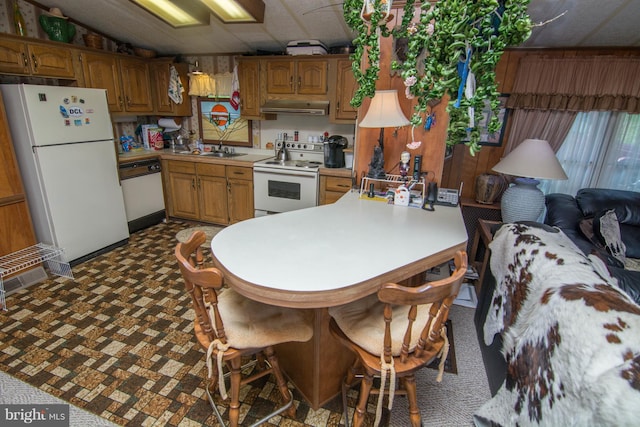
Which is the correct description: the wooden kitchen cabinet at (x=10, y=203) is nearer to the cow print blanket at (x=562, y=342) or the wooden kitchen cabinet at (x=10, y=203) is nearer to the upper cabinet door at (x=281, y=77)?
the upper cabinet door at (x=281, y=77)

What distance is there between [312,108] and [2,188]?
2.92 m

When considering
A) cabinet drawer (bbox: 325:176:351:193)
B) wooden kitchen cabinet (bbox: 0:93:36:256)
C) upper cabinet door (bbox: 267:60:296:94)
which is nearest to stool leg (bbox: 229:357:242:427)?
cabinet drawer (bbox: 325:176:351:193)

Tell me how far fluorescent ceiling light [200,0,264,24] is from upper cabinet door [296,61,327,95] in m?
0.78

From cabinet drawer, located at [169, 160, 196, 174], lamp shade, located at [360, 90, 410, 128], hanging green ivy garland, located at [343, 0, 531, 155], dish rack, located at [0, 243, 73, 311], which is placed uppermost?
hanging green ivy garland, located at [343, 0, 531, 155]

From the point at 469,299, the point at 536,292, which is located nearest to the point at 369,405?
the point at 536,292

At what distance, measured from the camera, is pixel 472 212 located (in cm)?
333

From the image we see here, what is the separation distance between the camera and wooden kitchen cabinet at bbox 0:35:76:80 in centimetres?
274

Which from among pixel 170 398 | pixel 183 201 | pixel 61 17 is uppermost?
pixel 61 17

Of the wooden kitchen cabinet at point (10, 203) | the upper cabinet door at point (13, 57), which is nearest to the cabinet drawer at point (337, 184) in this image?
the wooden kitchen cabinet at point (10, 203)

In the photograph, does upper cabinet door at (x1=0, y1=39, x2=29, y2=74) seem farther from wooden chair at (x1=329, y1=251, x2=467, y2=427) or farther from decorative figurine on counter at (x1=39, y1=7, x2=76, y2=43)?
wooden chair at (x1=329, y1=251, x2=467, y2=427)

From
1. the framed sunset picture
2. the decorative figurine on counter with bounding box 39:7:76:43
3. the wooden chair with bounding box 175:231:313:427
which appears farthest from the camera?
the framed sunset picture

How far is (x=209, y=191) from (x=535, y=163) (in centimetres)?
352

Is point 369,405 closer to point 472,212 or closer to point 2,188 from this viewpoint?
point 472,212

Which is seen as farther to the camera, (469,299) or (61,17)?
(61,17)
